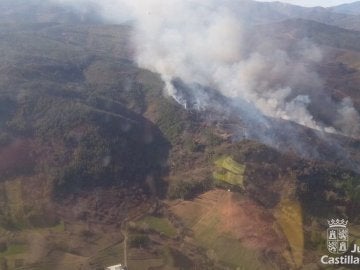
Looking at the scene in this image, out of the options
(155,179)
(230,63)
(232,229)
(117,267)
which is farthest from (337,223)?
(230,63)

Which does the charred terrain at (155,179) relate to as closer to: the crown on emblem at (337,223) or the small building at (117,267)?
the small building at (117,267)

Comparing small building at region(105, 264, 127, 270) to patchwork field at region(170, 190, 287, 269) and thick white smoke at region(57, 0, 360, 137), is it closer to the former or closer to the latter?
patchwork field at region(170, 190, 287, 269)

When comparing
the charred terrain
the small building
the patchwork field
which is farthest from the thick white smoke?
the small building

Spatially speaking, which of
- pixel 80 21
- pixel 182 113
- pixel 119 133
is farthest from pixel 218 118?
pixel 80 21

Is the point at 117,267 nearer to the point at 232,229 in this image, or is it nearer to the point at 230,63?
the point at 232,229

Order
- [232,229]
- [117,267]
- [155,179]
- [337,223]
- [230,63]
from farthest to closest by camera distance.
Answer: [230,63] → [155,179] → [232,229] → [337,223] → [117,267]
